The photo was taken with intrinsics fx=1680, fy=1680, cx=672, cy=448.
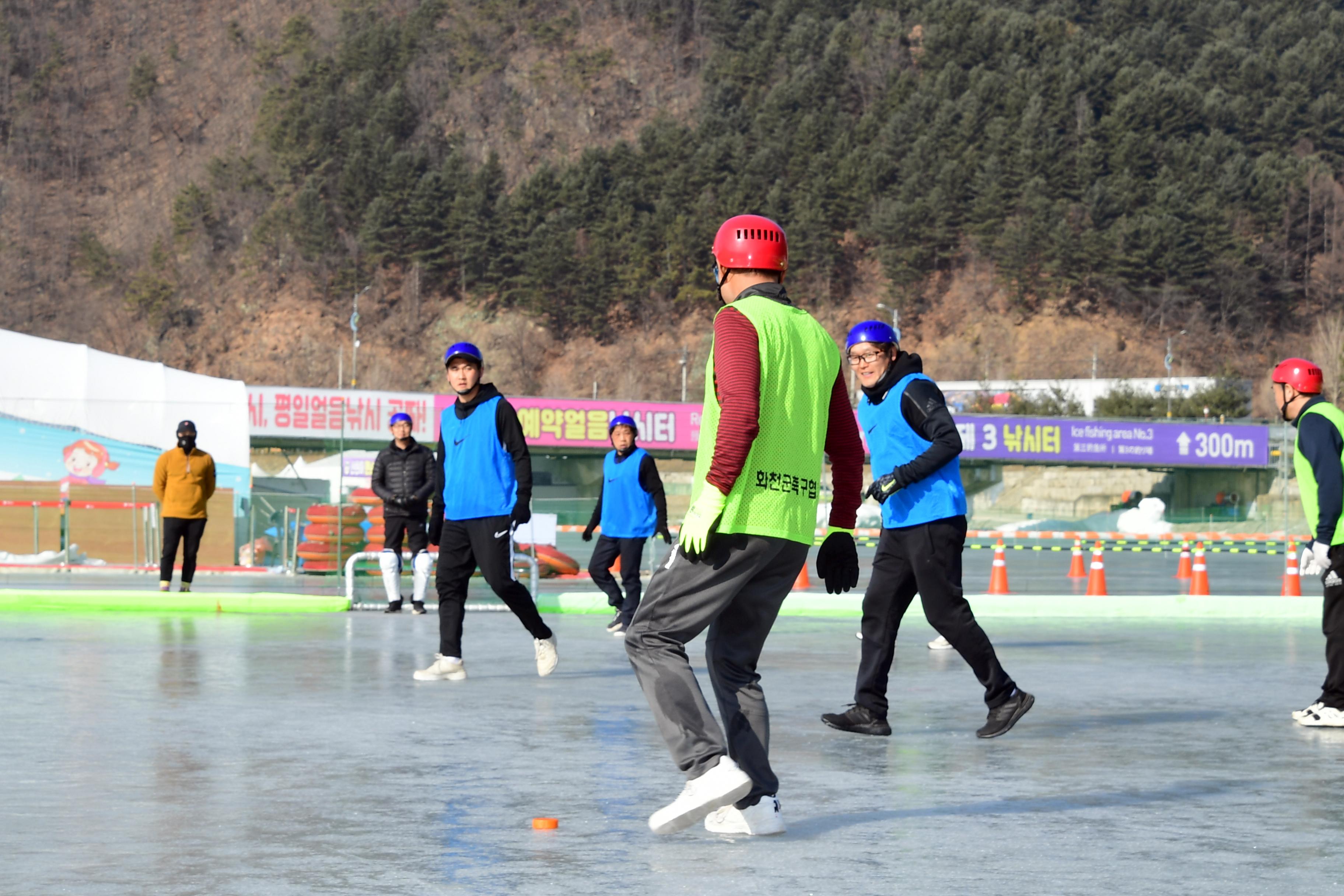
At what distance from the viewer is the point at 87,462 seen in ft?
71.0

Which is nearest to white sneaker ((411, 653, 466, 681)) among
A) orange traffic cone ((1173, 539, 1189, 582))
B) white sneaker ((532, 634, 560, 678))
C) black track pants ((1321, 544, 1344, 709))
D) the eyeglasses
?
white sneaker ((532, 634, 560, 678))

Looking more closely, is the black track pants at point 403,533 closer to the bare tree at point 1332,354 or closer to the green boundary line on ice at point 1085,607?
the green boundary line on ice at point 1085,607

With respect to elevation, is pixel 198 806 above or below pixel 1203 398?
below

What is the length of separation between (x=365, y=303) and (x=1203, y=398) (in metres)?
54.5

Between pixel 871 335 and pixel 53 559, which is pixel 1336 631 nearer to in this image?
pixel 871 335

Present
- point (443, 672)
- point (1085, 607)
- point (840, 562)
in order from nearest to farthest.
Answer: point (840, 562)
point (443, 672)
point (1085, 607)

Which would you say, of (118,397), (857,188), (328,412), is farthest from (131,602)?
(857,188)

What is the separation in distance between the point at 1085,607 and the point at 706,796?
453 inches

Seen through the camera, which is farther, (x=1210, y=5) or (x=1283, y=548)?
(x=1210, y=5)

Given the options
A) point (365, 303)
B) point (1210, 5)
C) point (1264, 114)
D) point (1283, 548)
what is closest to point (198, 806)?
point (1283, 548)

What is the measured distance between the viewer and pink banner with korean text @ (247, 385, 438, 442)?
36.5 m

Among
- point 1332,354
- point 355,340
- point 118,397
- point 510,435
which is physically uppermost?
point 355,340

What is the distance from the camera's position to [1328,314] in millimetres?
106062

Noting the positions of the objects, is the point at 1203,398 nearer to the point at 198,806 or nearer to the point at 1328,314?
the point at 1328,314
